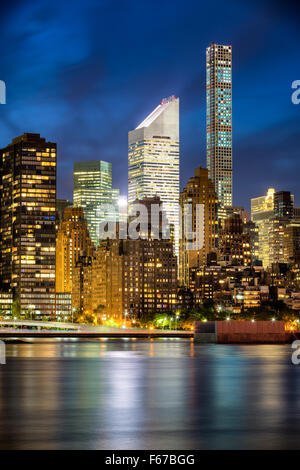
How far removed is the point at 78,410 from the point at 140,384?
64.4 ft

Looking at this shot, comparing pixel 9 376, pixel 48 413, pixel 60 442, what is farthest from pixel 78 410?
pixel 9 376

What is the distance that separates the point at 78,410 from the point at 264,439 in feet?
45.5

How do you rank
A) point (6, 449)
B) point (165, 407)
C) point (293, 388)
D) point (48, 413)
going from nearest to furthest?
point (6, 449), point (48, 413), point (165, 407), point (293, 388)

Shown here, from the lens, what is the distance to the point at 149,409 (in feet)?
152

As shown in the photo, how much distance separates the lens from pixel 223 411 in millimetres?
46406

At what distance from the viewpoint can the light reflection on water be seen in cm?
3509

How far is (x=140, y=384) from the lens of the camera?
65.1 meters

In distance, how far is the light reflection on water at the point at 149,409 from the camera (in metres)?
35.1
